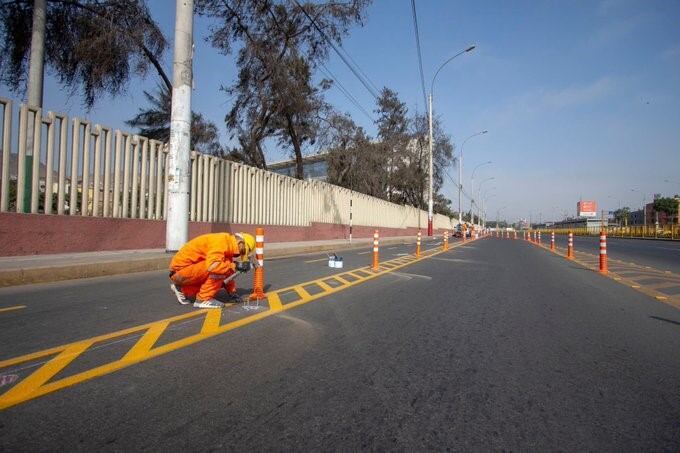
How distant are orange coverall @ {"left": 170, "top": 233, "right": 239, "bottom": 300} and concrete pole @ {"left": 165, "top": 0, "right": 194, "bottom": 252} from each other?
6.39 m

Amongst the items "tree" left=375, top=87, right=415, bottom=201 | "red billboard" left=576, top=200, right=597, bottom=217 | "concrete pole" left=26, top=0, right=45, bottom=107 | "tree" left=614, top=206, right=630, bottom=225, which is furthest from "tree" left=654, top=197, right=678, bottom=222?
"concrete pole" left=26, top=0, right=45, bottom=107

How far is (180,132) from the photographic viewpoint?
12.2 m

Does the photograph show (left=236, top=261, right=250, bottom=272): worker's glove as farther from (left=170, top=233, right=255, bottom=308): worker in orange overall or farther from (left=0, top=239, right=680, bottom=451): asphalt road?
(left=0, top=239, right=680, bottom=451): asphalt road

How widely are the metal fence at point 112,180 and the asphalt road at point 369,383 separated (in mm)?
5155

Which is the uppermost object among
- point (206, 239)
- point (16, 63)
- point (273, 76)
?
point (273, 76)

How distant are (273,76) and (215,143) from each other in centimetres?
1393

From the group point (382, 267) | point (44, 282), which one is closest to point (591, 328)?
point (382, 267)

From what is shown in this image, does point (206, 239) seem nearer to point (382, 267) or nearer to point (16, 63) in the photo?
point (382, 267)

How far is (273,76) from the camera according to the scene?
79.6 feet

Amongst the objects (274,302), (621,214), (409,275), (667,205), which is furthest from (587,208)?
(274,302)

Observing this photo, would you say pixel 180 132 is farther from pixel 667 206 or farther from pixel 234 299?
pixel 667 206

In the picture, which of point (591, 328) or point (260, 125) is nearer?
point (591, 328)

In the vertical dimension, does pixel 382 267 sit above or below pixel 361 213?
below

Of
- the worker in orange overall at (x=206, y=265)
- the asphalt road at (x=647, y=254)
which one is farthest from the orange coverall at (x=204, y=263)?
the asphalt road at (x=647, y=254)
